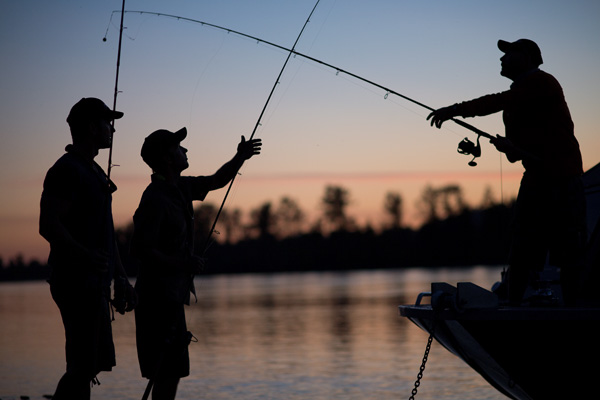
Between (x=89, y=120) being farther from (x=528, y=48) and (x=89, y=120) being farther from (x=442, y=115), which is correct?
(x=528, y=48)

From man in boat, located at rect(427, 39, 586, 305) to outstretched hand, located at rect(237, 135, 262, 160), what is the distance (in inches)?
47.0

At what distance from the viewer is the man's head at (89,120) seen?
15.8 feet

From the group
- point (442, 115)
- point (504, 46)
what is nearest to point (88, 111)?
point (442, 115)

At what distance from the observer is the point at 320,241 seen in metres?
132

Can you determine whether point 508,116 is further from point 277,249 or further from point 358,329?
point 277,249

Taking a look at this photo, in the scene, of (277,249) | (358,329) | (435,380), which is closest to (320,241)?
(277,249)

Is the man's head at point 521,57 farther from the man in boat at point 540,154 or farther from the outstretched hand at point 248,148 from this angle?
the outstretched hand at point 248,148

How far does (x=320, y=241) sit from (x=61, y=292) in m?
128

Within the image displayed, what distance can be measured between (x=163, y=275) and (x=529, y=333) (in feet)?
7.79

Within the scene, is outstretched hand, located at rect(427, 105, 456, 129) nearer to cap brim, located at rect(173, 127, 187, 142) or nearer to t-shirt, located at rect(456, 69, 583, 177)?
t-shirt, located at rect(456, 69, 583, 177)

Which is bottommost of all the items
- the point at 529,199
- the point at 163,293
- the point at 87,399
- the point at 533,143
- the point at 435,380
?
the point at 435,380

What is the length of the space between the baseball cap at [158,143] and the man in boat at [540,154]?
1737 millimetres

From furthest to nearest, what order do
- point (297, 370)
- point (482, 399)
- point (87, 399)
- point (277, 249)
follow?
point (277, 249), point (297, 370), point (482, 399), point (87, 399)

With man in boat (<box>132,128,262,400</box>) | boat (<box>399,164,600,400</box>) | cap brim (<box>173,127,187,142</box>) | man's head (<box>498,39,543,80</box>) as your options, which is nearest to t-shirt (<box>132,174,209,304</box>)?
man in boat (<box>132,128,262,400</box>)
